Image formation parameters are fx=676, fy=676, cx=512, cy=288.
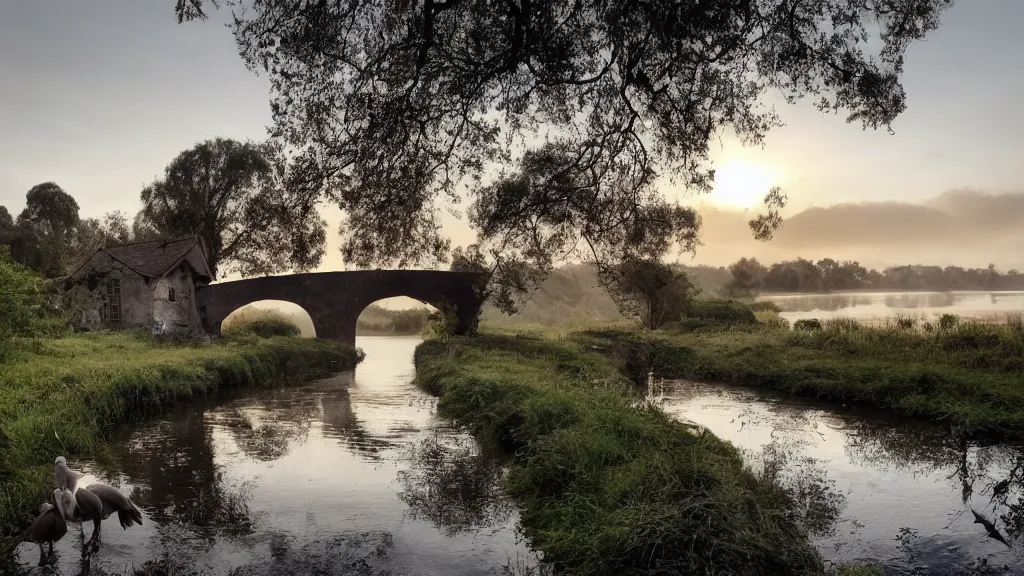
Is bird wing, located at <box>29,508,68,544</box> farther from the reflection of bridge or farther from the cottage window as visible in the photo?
the reflection of bridge

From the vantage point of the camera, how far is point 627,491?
704cm

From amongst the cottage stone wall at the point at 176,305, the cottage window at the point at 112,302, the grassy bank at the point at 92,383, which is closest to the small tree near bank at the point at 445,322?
the grassy bank at the point at 92,383

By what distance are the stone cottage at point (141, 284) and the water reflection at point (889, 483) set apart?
2322cm

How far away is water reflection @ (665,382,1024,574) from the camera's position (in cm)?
725

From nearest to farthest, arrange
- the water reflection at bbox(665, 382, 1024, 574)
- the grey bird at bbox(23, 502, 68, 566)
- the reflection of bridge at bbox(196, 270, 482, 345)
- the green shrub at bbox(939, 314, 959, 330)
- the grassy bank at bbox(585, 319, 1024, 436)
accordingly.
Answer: the grey bird at bbox(23, 502, 68, 566) → the water reflection at bbox(665, 382, 1024, 574) → the grassy bank at bbox(585, 319, 1024, 436) → the green shrub at bbox(939, 314, 959, 330) → the reflection of bridge at bbox(196, 270, 482, 345)

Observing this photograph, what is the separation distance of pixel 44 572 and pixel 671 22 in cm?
995

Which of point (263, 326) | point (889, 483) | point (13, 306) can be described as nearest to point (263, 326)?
point (263, 326)

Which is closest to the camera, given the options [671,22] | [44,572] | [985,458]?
[44,572]

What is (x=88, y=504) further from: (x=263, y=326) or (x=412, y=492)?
(x=263, y=326)

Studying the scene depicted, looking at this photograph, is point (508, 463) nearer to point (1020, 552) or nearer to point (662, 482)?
point (662, 482)

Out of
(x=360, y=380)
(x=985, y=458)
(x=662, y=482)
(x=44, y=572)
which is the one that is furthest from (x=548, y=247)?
(x=360, y=380)

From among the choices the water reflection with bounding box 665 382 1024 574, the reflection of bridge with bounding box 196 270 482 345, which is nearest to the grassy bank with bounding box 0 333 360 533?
the reflection of bridge with bounding box 196 270 482 345

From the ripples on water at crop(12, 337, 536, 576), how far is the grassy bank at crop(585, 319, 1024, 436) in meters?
10.6

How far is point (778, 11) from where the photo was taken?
10469 millimetres
